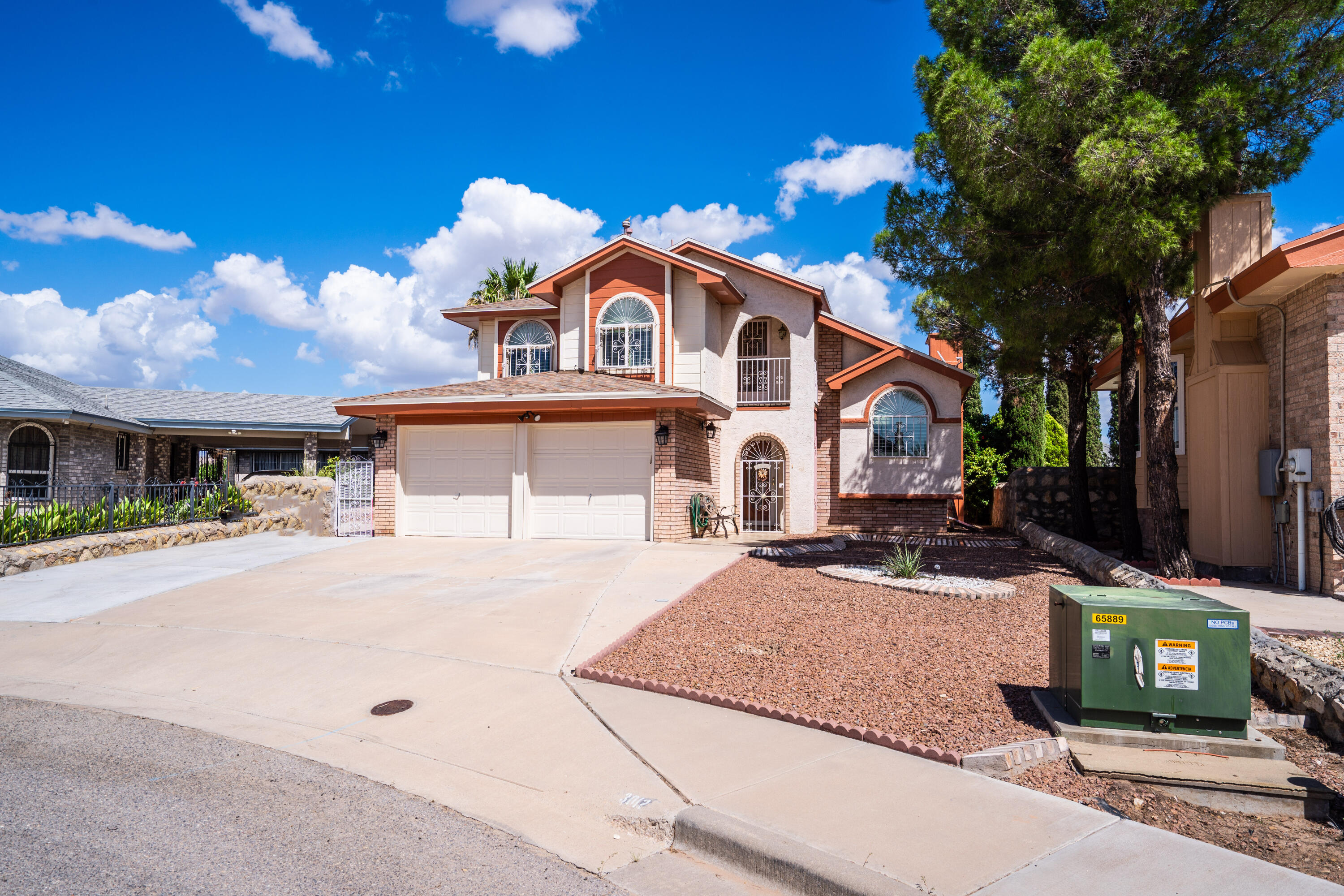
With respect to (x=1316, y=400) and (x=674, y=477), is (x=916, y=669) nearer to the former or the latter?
(x=1316, y=400)

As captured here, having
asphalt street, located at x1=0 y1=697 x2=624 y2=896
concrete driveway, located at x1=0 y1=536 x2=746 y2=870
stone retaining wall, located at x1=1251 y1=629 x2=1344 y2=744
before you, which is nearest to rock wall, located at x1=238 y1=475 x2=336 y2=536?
concrete driveway, located at x1=0 y1=536 x2=746 y2=870

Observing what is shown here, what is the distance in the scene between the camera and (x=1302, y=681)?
523 cm

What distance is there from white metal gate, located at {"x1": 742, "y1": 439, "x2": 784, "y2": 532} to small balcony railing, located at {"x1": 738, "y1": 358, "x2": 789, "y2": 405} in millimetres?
1035

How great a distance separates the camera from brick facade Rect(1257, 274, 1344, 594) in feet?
30.5

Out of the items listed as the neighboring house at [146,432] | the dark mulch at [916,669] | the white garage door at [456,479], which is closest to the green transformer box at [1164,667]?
the dark mulch at [916,669]

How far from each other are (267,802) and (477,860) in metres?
1.42

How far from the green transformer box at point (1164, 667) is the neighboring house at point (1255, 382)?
21.5 ft

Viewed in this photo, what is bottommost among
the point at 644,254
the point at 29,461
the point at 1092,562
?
the point at 1092,562

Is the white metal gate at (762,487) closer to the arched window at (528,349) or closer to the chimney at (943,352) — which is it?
the arched window at (528,349)

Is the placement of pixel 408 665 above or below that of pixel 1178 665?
below

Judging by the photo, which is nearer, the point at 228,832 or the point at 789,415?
the point at 228,832

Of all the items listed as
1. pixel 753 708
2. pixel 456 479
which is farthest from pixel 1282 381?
pixel 456 479

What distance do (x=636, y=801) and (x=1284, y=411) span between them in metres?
10.5

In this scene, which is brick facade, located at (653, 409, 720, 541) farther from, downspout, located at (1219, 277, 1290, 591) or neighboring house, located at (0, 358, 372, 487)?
neighboring house, located at (0, 358, 372, 487)
